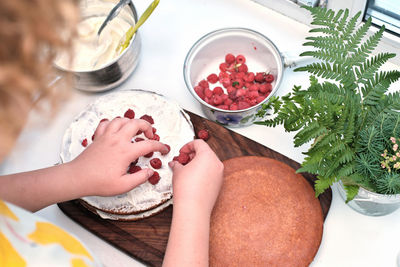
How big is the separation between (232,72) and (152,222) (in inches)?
18.4

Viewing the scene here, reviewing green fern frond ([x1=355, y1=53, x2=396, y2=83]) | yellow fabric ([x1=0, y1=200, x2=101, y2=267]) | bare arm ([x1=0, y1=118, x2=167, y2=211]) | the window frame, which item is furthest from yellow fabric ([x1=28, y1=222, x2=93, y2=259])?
the window frame

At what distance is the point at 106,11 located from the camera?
3.63ft

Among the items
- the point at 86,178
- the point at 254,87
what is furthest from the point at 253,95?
the point at 86,178

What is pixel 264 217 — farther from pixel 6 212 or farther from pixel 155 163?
pixel 6 212

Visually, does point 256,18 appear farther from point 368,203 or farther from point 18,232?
point 18,232

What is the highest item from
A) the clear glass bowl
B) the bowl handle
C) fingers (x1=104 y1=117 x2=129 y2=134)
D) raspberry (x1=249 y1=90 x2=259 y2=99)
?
the bowl handle

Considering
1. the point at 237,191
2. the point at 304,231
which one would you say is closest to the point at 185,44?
the point at 237,191

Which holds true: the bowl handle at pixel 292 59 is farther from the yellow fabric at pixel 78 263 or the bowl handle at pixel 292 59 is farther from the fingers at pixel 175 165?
the yellow fabric at pixel 78 263

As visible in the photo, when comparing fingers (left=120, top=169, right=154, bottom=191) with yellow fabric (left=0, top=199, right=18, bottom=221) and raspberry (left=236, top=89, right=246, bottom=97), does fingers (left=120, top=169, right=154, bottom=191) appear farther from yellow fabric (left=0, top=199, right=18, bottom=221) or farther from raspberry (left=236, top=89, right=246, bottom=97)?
raspberry (left=236, top=89, right=246, bottom=97)

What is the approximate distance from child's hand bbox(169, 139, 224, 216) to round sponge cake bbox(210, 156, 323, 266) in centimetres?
7

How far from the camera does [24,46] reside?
0.39 metres

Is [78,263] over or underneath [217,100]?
underneath

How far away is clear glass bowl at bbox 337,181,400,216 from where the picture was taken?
0.81 meters

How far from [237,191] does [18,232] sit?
0.48 m
